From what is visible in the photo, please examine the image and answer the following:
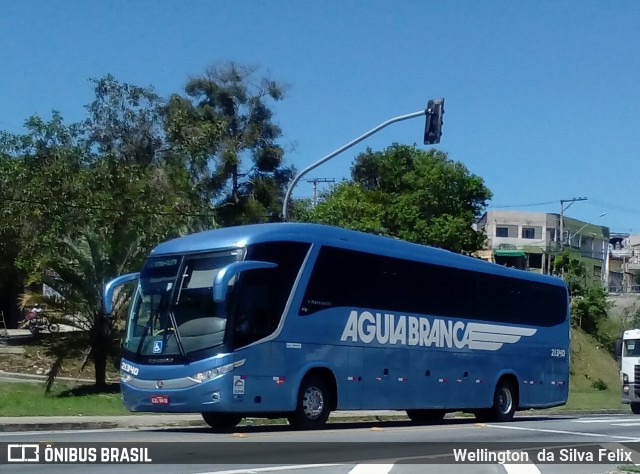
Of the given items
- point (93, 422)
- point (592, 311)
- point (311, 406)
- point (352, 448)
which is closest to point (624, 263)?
point (592, 311)

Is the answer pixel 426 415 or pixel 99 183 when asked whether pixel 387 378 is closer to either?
pixel 426 415

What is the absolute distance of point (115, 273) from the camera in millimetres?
28516

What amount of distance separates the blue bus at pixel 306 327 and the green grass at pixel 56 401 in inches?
175

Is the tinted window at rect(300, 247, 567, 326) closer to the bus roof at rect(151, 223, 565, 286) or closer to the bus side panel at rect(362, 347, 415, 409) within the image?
the bus roof at rect(151, 223, 565, 286)

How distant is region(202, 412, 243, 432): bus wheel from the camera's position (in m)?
18.5

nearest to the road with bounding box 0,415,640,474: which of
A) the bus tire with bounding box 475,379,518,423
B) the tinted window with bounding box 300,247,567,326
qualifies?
the tinted window with bounding box 300,247,567,326

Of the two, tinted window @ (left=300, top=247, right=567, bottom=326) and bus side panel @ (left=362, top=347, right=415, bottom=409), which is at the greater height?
tinted window @ (left=300, top=247, right=567, bottom=326)

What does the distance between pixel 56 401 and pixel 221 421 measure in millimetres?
7055

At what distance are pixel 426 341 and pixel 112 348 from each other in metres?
11.0

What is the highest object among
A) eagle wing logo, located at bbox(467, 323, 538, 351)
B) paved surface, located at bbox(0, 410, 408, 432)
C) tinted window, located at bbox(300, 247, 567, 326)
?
tinted window, located at bbox(300, 247, 567, 326)

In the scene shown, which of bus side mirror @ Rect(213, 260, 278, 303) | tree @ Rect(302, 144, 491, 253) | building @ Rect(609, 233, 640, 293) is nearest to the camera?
bus side mirror @ Rect(213, 260, 278, 303)

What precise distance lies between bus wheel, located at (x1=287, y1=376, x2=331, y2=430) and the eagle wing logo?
5.37 m

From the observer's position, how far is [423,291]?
69.2 ft

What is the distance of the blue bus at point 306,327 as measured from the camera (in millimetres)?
16625
